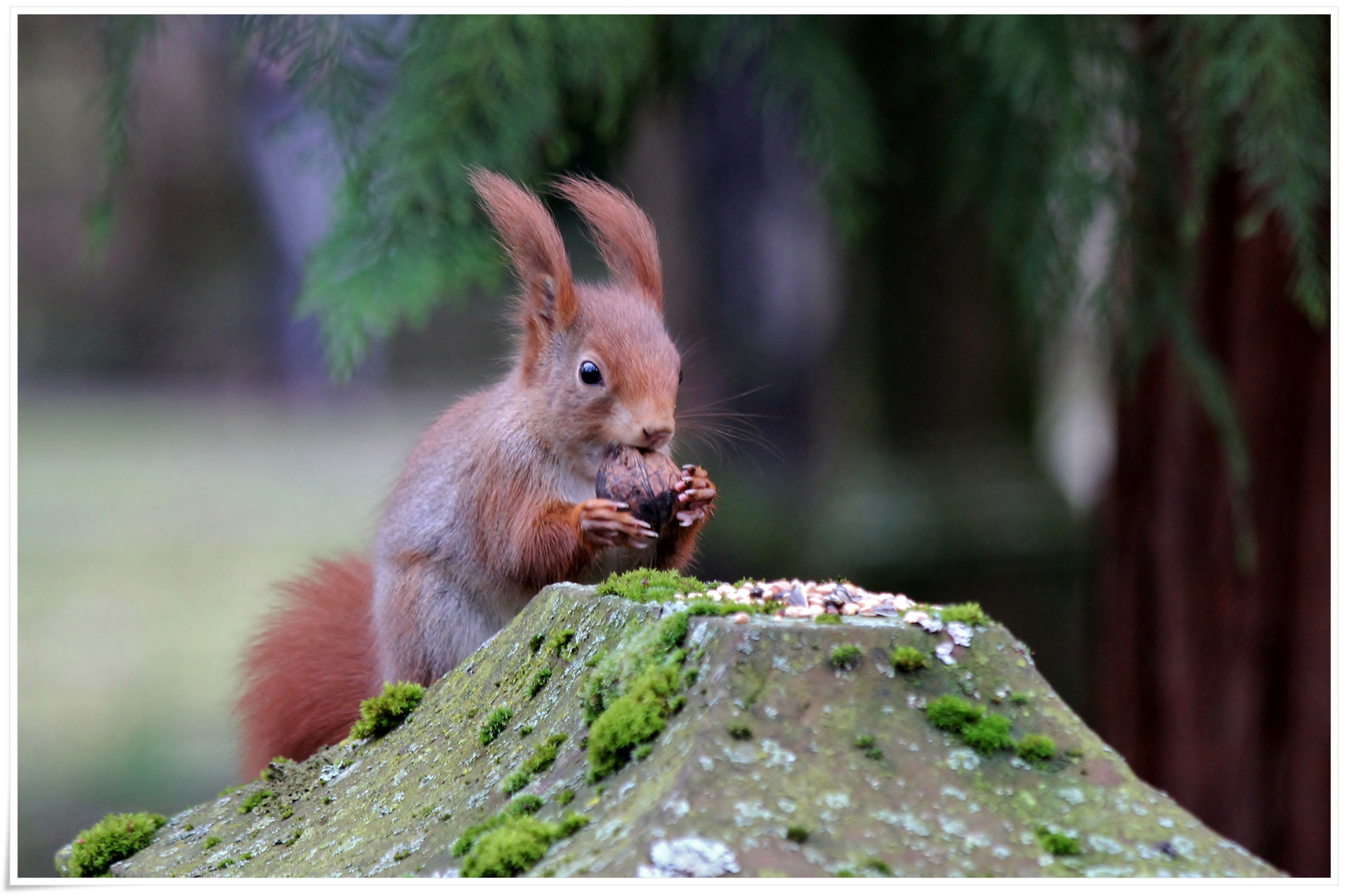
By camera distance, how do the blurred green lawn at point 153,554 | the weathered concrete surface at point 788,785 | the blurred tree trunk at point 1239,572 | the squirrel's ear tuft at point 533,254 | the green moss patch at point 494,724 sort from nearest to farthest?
the weathered concrete surface at point 788,785 → the green moss patch at point 494,724 → the squirrel's ear tuft at point 533,254 → the blurred tree trunk at point 1239,572 → the blurred green lawn at point 153,554

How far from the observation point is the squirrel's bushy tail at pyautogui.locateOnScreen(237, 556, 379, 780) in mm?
1683

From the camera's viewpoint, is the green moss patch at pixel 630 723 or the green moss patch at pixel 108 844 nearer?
the green moss patch at pixel 630 723

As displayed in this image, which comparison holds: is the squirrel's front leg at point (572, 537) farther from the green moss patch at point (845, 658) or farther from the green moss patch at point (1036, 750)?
the green moss patch at point (1036, 750)

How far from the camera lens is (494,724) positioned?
1.10 m

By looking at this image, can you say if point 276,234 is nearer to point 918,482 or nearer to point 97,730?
point 97,730

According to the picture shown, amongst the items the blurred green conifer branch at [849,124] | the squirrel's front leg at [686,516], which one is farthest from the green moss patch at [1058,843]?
the blurred green conifer branch at [849,124]

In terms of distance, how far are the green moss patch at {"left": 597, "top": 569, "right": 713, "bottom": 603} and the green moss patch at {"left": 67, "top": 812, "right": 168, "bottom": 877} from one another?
570 mm

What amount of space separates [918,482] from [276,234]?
12.5ft

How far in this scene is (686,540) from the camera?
1.43 meters

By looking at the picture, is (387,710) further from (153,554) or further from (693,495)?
(153,554)

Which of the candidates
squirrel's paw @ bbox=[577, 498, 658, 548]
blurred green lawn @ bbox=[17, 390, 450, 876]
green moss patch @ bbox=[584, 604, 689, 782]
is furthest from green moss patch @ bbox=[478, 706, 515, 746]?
blurred green lawn @ bbox=[17, 390, 450, 876]

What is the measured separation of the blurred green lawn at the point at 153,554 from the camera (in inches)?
153

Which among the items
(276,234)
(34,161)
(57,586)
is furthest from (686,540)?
(276,234)

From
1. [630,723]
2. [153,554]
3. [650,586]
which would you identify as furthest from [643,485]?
[153,554]
